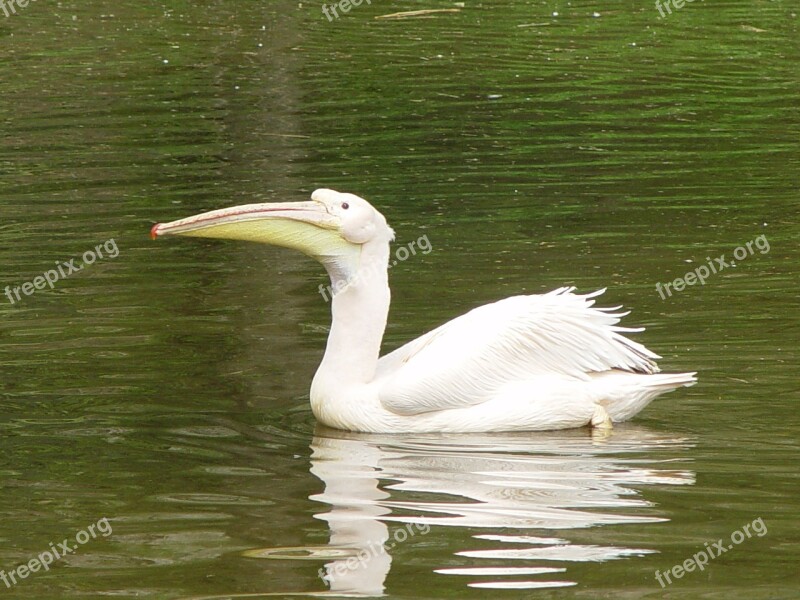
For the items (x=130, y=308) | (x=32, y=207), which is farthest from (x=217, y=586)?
(x=32, y=207)

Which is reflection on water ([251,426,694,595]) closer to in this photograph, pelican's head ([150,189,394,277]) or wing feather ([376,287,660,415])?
wing feather ([376,287,660,415])

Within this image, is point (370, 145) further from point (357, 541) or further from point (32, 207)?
point (357, 541)

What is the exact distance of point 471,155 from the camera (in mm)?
10602

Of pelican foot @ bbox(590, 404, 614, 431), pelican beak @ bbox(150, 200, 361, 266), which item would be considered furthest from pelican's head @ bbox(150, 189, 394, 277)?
pelican foot @ bbox(590, 404, 614, 431)

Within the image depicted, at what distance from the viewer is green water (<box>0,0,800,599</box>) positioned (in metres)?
4.40

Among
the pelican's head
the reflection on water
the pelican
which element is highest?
the pelican's head

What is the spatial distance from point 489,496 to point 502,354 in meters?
0.88

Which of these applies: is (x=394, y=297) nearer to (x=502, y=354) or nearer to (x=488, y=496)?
(x=502, y=354)

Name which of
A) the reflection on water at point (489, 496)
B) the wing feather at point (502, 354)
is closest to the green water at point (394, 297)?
the reflection on water at point (489, 496)

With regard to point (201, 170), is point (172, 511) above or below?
below

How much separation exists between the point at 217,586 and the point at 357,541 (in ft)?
1.62

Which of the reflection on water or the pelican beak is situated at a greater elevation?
the pelican beak

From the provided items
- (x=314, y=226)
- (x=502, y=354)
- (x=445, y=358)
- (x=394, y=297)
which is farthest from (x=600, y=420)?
(x=394, y=297)

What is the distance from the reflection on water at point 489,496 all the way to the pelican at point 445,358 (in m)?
0.09
